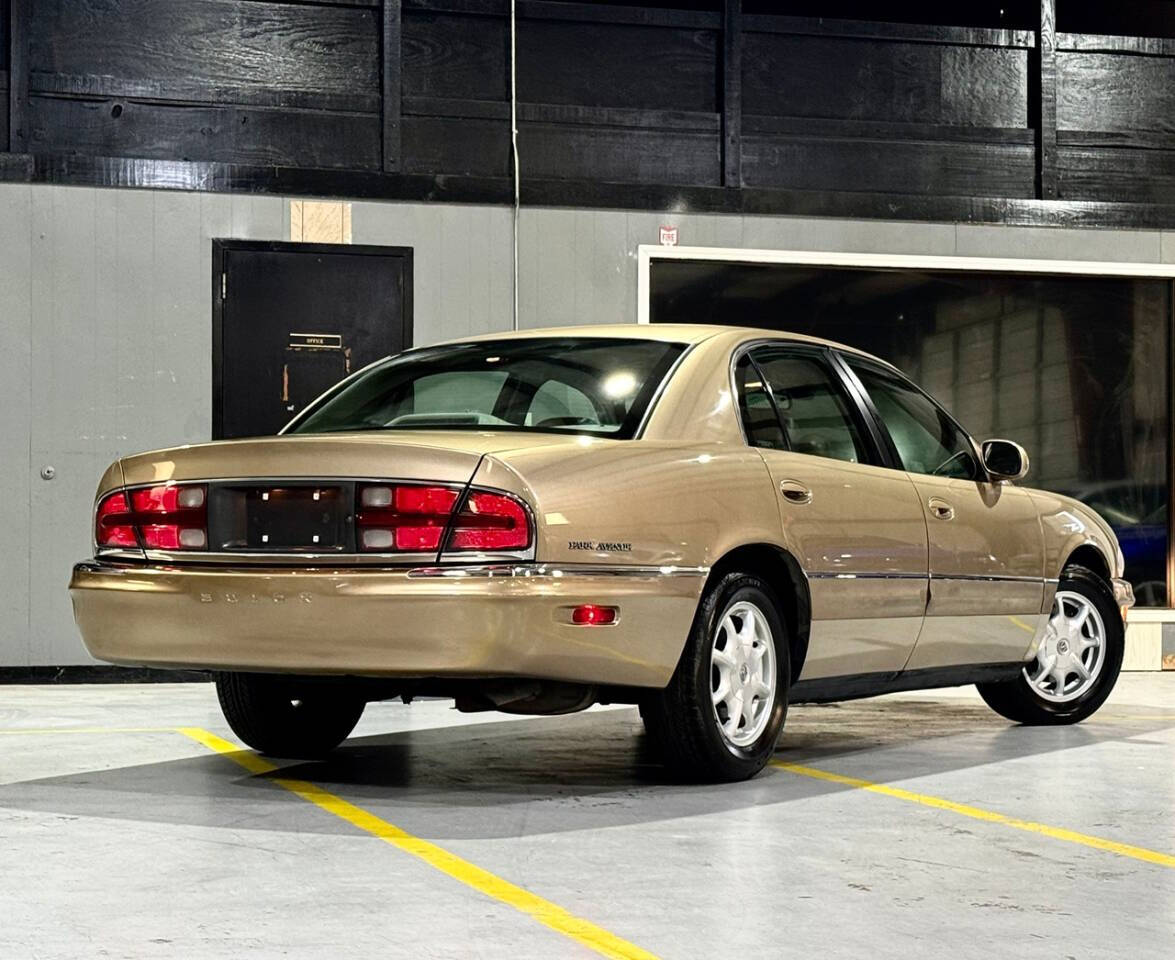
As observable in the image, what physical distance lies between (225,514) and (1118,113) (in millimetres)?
9561

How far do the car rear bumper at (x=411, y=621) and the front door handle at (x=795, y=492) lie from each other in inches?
23.0

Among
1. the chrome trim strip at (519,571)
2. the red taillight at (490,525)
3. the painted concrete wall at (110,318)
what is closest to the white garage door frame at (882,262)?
the painted concrete wall at (110,318)

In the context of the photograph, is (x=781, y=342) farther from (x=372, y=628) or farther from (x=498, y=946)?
(x=498, y=946)

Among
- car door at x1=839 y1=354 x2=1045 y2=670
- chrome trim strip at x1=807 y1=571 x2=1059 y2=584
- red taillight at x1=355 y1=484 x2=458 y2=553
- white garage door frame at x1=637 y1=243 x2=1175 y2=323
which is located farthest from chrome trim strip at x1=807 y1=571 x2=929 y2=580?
white garage door frame at x1=637 y1=243 x2=1175 y2=323

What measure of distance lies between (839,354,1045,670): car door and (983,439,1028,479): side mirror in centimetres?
4

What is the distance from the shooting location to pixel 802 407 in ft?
22.6

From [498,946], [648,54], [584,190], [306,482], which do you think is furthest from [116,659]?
[648,54]

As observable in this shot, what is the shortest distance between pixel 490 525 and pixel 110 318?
6.73 m

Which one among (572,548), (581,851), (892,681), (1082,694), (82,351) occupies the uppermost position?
(82,351)

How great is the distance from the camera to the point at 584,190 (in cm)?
1232

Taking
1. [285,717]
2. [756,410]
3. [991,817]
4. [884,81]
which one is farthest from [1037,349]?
[991,817]

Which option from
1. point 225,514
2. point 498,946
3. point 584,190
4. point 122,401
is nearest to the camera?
point 498,946

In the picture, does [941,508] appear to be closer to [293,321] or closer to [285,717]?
[285,717]

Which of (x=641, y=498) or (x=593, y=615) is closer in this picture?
(x=593, y=615)
